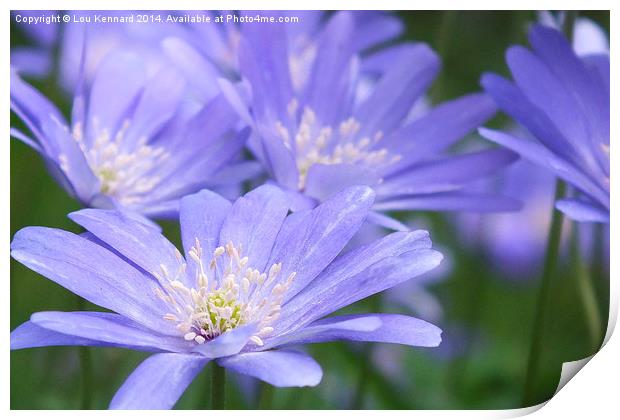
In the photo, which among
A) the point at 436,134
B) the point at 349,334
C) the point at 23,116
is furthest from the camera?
the point at 436,134

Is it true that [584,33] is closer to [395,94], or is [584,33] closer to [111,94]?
[395,94]

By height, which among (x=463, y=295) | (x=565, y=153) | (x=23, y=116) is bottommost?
(x=463, y=295)

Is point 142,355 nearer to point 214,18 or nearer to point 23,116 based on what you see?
point 23,116

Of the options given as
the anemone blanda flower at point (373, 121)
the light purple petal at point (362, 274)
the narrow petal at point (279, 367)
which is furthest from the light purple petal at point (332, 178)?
the narrow petal at point (279, 367)

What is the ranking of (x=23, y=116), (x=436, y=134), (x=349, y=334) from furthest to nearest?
1. (x=436, y=134)
2. (x=23, y=116)
3. (x=349, y=334)

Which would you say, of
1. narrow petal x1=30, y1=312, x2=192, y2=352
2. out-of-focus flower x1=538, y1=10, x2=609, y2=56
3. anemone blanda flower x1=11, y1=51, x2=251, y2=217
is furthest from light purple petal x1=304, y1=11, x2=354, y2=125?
narrow petal x1=30, y1=312, x2=192, y2=352

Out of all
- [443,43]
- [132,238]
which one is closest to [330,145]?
[443,43]
